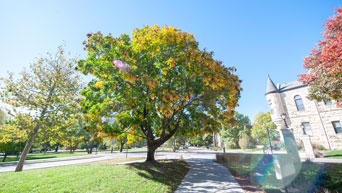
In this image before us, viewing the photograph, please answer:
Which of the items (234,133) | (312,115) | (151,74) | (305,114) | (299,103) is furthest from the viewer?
(234,133)

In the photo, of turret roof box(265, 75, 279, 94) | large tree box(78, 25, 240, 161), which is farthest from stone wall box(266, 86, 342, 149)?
large tree box(78, 25, 240, 161)

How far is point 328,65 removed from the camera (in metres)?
6.30

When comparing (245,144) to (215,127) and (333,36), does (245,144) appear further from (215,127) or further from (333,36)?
(333,36)

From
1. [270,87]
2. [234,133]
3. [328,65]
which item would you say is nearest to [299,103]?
[270,87]

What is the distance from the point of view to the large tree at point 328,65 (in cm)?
567

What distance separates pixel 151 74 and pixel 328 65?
29.0ft

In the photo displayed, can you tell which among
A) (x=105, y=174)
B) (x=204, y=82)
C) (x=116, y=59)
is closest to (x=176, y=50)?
(x=204, y=82)

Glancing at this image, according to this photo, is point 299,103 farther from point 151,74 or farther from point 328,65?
point 151,74

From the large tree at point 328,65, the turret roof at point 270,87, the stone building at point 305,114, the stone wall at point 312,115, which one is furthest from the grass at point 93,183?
the turret roof at point 270,87

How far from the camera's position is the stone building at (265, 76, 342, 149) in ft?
62.2

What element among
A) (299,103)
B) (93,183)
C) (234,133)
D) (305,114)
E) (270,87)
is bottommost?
(93,183)

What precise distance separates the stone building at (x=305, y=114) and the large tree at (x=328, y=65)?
1296cm

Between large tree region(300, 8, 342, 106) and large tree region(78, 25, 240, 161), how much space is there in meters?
4.01

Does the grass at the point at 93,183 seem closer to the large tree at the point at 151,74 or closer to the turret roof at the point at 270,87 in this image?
the large tree at the point at 151,74
